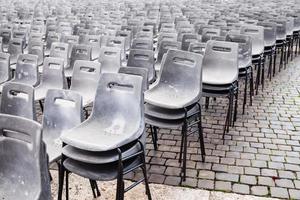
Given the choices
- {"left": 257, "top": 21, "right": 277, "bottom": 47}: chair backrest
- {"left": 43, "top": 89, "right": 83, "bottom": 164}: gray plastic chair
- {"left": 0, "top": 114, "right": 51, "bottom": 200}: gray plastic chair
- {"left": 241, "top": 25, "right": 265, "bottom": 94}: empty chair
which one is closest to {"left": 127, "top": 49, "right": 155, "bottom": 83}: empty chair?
{"left": 43, "top": 89, "right": 83, "bottom": 164}: gray plastic chair

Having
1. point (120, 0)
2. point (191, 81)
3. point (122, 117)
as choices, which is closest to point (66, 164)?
point (122, 117)

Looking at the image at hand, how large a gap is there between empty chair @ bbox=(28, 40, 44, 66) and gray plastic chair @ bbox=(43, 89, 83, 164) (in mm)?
2763

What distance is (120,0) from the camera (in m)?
16.2

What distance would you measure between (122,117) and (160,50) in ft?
8.92

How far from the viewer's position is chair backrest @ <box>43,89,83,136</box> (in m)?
3.25

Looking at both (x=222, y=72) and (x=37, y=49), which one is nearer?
(x=222, y=72)

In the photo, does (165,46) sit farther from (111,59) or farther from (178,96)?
(178,96)

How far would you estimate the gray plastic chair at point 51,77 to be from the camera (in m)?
4.62

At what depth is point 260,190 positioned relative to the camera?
3.58 meters

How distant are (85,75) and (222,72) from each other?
5.98ft

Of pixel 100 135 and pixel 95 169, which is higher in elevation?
pixel 100 135

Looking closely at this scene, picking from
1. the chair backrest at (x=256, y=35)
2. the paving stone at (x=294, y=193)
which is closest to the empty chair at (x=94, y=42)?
the chair backrest at (x=256, y=35)

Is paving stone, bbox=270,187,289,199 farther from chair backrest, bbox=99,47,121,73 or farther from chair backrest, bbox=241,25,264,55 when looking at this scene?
chair backrest, bbox=241,25,264,55

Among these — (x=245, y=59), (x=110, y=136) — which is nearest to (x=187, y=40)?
(x=245, y=59)
